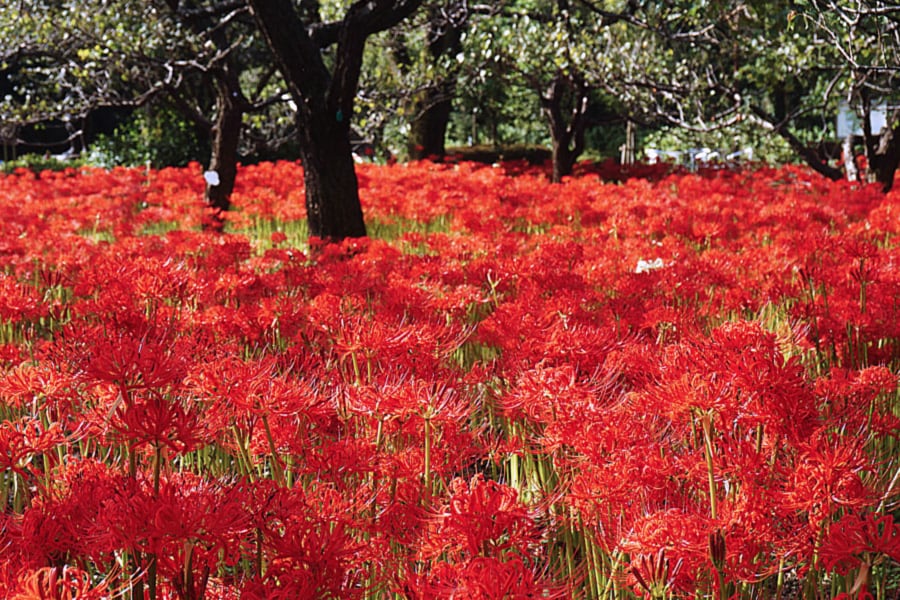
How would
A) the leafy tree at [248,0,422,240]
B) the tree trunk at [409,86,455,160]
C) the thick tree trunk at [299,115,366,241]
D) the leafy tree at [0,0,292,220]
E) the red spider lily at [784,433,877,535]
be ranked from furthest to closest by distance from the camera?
the tree trunk at [409,86,455,160]
the leafy tree at [0,0,292,220]
the thick tree trunk at [299,115,366,241]
the leafy tree at [248,0,422,240]
the red spider lily at [784,433,877,535]

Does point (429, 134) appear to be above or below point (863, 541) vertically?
above

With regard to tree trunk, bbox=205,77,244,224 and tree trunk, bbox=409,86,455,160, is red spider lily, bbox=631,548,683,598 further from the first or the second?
tree trunk, bbox=409,86,455,160

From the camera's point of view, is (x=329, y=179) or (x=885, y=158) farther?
(x=885, y=158)

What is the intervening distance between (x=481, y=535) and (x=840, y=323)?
7.53ft

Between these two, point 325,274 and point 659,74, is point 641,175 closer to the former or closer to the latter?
point 659,74

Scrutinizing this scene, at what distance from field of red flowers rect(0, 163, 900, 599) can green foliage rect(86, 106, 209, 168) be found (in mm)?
14178

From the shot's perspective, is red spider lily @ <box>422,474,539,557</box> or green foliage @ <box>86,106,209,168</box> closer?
red spider lily @ <box>422,474,539,557</box>

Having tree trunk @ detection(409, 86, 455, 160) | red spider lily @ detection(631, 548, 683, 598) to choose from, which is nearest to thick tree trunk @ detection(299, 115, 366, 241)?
red spider lily @ detection(631, 548, 683, 598)

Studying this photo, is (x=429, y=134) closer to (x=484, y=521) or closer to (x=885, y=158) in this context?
(x=885, y=158)

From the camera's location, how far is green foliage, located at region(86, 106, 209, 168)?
1738 cm

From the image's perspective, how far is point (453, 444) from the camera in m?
2.06

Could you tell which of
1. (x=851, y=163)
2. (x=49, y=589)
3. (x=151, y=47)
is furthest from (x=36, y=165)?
(x=49, y=589)

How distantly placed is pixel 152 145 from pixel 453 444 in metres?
17.3

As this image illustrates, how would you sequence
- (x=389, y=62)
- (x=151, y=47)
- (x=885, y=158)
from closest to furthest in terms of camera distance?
(x=151, y=47)
(x=885, y=158)
(x=389, y=62)
